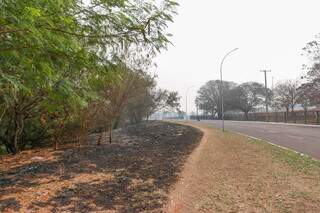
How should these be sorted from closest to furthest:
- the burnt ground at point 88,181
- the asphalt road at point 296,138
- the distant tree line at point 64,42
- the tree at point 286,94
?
the distant tree line at point 64,42, the burnt ground at point 88,181, the asphalt road at point 296,138, the tree at point 286,94

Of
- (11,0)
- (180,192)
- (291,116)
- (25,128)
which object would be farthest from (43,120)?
(291,116)

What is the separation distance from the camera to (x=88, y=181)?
894cm

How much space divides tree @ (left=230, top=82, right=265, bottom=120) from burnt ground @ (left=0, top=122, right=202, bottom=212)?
85.2 metres

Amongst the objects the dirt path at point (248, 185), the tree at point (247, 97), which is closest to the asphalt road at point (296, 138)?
the dirt path at point (248, 185)

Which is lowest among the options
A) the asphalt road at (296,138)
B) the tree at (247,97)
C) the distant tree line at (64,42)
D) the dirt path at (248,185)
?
the dirt path at (248,185)

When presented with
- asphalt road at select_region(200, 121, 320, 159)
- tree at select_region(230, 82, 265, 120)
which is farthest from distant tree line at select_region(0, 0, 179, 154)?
tree at select_region(230, 82, 265, 120)

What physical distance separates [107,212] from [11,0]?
4231 millimetres

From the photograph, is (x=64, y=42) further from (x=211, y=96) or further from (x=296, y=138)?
(x=211, y=96)

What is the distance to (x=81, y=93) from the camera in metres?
6.21

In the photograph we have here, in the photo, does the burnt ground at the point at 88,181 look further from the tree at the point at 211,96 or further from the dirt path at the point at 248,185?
the tree at the point at 211,96

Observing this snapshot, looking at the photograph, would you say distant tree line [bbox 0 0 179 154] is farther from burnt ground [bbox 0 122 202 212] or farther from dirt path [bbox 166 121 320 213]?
dirt path [bbox 166 121 320 213]

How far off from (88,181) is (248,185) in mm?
3916

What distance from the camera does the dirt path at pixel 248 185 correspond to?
23.5 feet

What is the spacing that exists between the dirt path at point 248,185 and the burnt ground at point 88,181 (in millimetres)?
481
